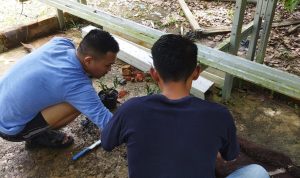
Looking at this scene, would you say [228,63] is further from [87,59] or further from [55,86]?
[55,86]

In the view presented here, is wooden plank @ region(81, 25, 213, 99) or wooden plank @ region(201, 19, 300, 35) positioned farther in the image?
wooden plank @ region(201, 19, 300, 35)

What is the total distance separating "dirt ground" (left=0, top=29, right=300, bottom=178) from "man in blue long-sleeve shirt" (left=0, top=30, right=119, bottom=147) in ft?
1.11

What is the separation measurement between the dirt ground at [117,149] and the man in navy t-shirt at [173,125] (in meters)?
1.26

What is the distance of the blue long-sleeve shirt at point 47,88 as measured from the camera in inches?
94.5

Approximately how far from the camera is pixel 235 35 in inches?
124

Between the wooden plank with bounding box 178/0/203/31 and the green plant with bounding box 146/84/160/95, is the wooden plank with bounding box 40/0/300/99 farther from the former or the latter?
the wooden plank with bounding box 178/0/203/31

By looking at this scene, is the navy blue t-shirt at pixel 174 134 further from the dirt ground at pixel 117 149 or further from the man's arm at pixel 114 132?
the dirt ground at pixel 117 149

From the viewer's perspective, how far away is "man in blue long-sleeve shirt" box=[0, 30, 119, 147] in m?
2.39

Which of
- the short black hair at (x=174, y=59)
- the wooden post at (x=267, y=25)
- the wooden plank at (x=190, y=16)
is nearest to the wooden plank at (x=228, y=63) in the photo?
the wooden post at (x=267, y=25)

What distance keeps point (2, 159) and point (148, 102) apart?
1.96 m

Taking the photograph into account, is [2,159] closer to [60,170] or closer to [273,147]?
[60,170]

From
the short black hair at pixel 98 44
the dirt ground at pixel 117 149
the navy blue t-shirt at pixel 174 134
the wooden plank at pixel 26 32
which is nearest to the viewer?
the navy blue t-shirt at pixel 174 134

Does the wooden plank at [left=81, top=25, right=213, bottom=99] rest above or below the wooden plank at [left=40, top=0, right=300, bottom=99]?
below

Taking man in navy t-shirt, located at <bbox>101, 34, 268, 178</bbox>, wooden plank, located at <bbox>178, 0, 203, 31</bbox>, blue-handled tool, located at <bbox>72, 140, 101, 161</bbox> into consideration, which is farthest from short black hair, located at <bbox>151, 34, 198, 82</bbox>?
wooden plank, located at <bbox>178, 0, 203, 31</bbox>
